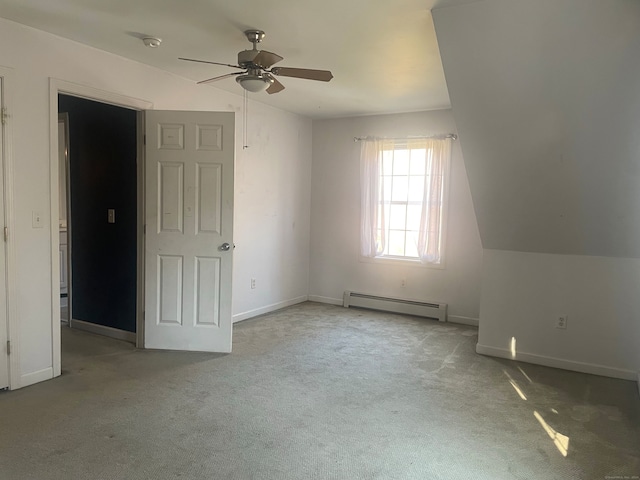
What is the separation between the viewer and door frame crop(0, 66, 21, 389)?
2963 mm

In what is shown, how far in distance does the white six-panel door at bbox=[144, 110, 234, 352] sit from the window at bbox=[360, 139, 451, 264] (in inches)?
90.3

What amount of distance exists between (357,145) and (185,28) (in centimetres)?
314

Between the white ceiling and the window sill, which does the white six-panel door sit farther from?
the window sill

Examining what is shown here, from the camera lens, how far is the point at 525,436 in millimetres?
2648

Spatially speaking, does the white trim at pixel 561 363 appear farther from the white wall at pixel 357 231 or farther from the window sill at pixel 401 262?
the window sill at pixel 401 262

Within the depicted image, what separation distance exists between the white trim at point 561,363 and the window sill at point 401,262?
1.38m

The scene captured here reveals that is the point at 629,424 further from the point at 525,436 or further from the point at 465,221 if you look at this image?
the point at 465,221

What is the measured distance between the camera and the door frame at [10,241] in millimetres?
2963

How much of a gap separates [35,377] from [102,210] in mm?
1762

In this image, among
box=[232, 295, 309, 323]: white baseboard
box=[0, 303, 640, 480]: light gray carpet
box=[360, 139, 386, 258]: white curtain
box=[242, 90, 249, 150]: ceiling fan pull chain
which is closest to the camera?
box=[0, 303, 640, 480]: light gray carpet

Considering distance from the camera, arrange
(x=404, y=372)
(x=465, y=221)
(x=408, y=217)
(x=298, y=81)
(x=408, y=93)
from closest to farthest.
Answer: (x=404, y=372) < (x=298, y=81) < (x=408, y=93) < (x=465, y=221) < (x=408, y=217)

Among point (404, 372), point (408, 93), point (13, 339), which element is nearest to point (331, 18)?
point (408, 93)

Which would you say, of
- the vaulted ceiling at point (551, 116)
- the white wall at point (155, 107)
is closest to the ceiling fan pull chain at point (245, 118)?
the white wall at point (155, 107)

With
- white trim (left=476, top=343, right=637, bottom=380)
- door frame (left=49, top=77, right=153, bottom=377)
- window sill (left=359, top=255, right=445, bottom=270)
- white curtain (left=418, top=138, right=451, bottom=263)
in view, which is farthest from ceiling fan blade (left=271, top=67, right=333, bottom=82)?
window sill (left=359, top=255, right=445, bottom=270)
